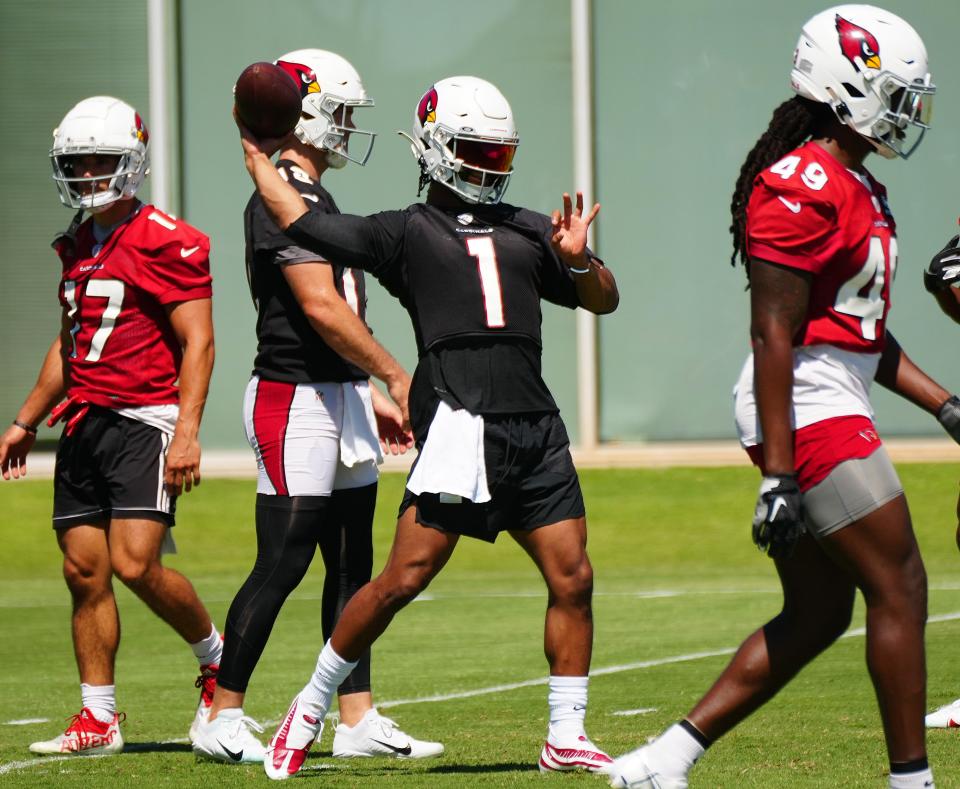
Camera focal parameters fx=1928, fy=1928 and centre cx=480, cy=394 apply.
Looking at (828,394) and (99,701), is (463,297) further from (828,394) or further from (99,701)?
(99,701)

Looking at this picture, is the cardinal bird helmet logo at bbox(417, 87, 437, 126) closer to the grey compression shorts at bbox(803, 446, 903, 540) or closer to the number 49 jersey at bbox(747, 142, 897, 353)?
the number 49 jersey at bbox(747, 142, 897, 353)

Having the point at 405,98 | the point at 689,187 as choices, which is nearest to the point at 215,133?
the point at 405,98

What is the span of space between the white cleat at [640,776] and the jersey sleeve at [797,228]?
1.27 m

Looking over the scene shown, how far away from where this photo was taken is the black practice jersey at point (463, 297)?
219 inches

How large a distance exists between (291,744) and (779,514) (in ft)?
6.39

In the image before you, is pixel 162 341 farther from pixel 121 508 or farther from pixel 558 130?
pixel 558 130

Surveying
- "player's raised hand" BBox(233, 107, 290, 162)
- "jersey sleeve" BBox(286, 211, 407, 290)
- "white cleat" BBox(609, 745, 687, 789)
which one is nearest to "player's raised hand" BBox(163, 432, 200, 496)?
"jersey sleeve" BBox(286, 211, 407, 290)

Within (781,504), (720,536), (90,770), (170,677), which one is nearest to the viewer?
(781,504)

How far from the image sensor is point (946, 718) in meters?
6.45

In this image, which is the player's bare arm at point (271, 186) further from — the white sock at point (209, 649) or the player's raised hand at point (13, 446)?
the player's raised hand at point (13, 446)

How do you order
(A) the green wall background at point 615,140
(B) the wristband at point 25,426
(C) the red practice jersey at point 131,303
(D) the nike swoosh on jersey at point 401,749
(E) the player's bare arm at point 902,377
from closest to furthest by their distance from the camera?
(E) the player's bare arm at point 902,377
(D) the nike swoosh on jersey at point 401,749
(C) the red practice jersey at point 131,303
(B) the wristband at point 25,426
(A) the green wall background at point 615,140

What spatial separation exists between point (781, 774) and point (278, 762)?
146 centimetres

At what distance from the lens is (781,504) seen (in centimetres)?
438

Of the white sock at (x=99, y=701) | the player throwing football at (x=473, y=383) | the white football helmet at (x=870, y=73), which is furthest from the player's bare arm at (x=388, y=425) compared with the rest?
the white football helmet at (x=870, y=73)
